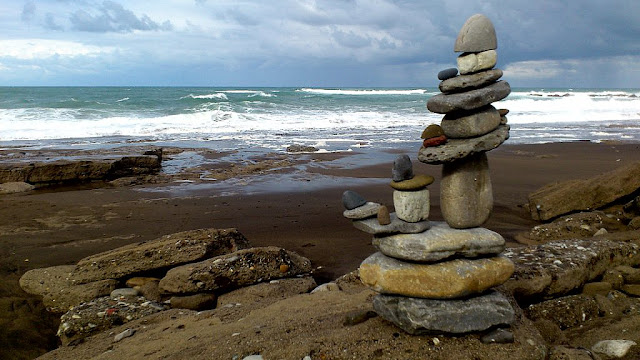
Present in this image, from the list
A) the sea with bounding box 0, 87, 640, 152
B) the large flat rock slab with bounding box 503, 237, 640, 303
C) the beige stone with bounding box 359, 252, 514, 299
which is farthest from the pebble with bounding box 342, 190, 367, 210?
the sea with bounding box 0, 87, 640, 152

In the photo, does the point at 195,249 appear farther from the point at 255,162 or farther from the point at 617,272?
the point at 255,162

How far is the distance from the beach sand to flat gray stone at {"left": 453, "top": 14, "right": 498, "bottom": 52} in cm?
416

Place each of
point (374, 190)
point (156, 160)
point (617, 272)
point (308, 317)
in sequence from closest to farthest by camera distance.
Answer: point (308, 317) < point (617, 272) < point (374, 190) < point (156, 160)

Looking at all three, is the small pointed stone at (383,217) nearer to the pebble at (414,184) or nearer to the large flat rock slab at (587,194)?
the pebble at (414,184)

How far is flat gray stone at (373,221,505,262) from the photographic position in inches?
176

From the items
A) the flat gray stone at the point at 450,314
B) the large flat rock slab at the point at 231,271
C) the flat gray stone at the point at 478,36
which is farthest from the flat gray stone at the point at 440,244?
the large flat rock slab at the point at 231,271

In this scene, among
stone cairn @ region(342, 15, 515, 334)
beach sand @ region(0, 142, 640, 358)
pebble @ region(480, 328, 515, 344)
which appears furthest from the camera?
beach sand @ region(0, 142, 640, 358)

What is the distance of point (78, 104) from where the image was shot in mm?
44281

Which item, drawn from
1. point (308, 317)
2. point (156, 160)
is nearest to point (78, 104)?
point (156, 160)

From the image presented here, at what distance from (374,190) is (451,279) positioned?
328 inches

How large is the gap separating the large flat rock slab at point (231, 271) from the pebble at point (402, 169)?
3.12 metres

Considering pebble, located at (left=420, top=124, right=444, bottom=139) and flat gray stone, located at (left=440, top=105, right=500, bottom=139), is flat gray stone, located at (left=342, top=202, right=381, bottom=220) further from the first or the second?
flat gray stone, located at (left=440, top=105, right=500, bottom=139)

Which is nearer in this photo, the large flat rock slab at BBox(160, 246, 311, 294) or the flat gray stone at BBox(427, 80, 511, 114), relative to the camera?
the flat gray stone at BBox(427, 80, 511, 114)

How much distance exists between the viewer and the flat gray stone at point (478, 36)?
4.48 meters
